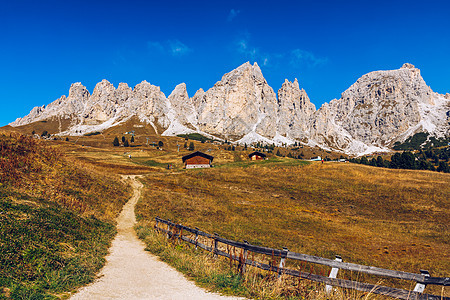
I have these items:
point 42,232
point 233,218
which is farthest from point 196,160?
point 42,232

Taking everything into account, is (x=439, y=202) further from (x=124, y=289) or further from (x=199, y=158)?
(x=199, y=158)

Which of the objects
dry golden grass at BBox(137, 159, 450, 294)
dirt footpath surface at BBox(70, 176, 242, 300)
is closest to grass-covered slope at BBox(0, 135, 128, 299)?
dirt footpath surface at BBox(70, 176, 242, 300)

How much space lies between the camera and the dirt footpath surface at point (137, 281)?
8758 millimetres

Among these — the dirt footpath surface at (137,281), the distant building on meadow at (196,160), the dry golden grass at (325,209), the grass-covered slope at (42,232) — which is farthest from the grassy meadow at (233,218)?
the distant building on meadow at (196,160)

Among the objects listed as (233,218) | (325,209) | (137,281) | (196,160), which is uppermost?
(196,160)

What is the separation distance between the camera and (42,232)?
11961 millimetres

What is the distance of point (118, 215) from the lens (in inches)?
1059

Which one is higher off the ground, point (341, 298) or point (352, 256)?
point (341, 298)

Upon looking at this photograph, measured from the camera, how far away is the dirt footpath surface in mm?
8758

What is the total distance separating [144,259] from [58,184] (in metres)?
16.9

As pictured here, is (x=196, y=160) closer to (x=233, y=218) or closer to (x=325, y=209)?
(x=325, y=209)

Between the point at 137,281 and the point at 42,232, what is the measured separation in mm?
5937

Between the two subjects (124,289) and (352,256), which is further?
(352,256)

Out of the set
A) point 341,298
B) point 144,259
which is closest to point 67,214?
point 144,259
